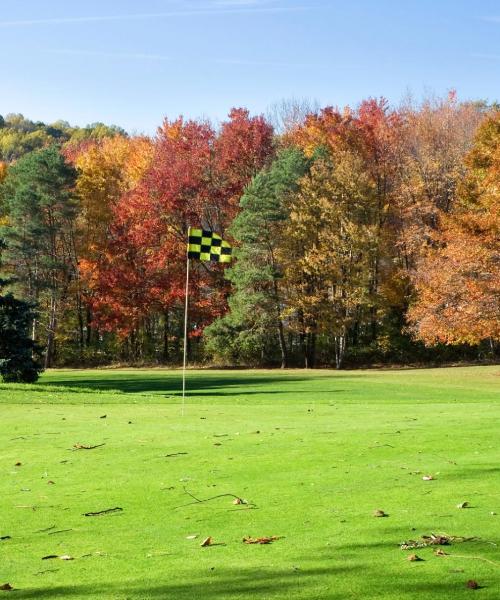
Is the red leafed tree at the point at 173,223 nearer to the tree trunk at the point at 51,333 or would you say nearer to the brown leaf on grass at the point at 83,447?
the tree trunk at the point at 51,333

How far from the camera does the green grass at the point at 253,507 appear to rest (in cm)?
523

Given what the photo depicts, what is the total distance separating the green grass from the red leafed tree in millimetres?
40329

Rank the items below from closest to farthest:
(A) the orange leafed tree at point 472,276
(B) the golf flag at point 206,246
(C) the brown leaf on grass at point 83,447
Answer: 1. (C) the brown leaf on grass at point 83,447
2. (B) the golf flag at point 206,246
3. (A) the orange leafed tree at point 472,276

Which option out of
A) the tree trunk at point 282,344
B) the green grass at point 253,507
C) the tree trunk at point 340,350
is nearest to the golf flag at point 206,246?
the green grass at point 253,507

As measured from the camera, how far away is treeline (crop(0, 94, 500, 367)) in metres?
50.4

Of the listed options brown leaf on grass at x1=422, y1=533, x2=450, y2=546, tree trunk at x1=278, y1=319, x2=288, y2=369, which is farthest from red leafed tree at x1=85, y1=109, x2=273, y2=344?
brown leaf on grass at x1=422, y1=533, x2=450, y2=546

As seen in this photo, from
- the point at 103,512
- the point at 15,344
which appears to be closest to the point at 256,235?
the point at 15,344

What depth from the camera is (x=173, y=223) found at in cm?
5575

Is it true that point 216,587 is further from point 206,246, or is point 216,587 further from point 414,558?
point 206,246

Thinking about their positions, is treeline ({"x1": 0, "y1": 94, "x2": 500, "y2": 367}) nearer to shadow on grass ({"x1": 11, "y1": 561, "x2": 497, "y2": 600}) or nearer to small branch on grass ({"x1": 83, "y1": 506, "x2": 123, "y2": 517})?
small branch on grass ({"x1": 83, "y1": 506, "x2": 123, "y2": 517})

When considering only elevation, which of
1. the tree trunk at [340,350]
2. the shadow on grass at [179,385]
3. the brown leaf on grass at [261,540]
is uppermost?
the tree trunk at [340,350]

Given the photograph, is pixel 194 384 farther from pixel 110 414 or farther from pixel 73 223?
pixel 73 223

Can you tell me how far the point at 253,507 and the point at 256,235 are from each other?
44.1 m

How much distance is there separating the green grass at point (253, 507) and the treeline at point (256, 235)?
31767 millimetres
